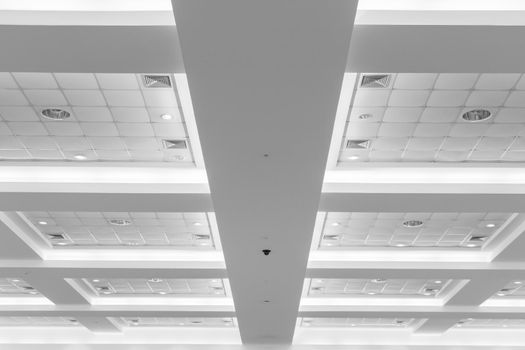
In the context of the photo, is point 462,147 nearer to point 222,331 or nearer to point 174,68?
point 174,68

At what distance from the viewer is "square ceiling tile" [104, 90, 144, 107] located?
1094 cm

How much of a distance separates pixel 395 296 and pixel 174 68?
18.1m

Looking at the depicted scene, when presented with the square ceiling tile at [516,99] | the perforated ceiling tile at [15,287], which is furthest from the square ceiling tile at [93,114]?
the perforated ceiling tile at [15,287]

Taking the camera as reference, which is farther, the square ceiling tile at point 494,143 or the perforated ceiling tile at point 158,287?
the perforated ceiling tile at point 158,287

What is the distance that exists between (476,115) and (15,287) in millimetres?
19149

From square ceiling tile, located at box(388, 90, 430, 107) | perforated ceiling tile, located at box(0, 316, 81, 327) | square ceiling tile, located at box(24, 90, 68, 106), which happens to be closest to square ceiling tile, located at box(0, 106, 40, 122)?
square ceiling tile, located at box(24, 90, 68, 106)

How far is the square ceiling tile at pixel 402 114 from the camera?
11.5 meters

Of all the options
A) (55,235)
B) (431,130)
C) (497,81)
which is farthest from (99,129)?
(497,81)

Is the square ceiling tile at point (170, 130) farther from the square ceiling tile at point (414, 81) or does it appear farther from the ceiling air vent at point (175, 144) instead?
the square ceiling tile at point (414, 81)

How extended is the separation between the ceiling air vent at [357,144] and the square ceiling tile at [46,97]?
226 inches

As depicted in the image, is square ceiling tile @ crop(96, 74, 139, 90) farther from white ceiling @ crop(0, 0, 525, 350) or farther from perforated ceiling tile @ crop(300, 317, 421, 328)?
perforated ceiling tile @ crop(300, 317, 421, 328)

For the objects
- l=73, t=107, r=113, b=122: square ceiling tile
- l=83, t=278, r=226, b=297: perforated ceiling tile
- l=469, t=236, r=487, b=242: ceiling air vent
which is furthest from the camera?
l=83, t=278, r=226, b=297: perforated ceiling tile

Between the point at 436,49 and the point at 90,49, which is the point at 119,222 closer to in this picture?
the point at 90,49

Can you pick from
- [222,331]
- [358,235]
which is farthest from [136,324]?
[358,235]
